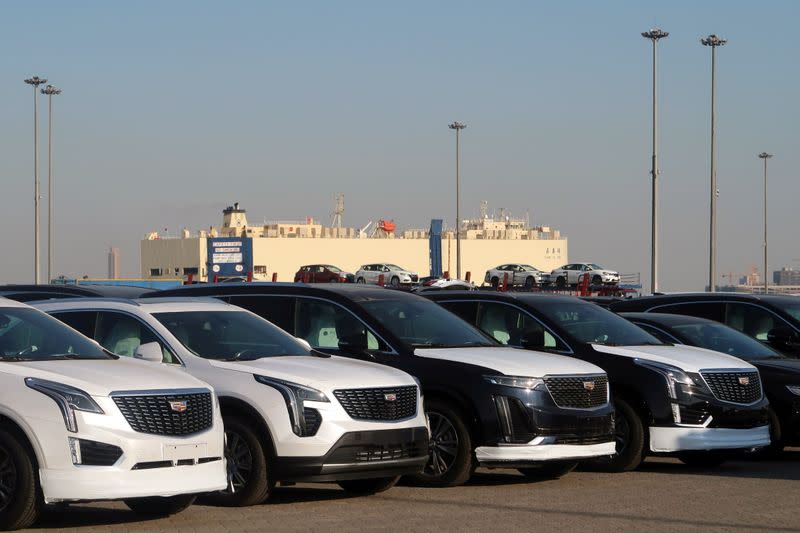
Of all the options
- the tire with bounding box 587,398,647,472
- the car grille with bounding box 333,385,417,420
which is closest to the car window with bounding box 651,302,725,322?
the tire with bounding box 587,398,647,472

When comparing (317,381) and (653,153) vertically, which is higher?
(653,153)

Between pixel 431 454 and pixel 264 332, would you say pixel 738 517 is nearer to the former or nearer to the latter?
pixel 431 454

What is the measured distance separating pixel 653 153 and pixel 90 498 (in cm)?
4090

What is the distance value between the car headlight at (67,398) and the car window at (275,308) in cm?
444

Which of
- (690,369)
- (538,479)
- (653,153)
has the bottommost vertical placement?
(538,479)

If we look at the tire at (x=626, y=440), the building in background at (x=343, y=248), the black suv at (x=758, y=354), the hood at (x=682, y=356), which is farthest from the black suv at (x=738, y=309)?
the building in background at (x=343, y=248)

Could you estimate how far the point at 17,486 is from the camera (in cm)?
948

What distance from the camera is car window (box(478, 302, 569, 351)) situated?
15.1 metres

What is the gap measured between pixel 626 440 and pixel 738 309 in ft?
16.2

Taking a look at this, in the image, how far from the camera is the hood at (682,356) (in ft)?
48.1

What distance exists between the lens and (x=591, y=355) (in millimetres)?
14859

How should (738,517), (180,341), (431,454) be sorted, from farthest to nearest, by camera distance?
(431,454)
(180,341)
(738,517)

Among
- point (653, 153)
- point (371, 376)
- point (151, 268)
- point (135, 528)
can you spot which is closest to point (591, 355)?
point (371, 376)

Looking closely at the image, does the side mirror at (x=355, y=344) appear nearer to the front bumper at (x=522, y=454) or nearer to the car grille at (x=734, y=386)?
the front bumper at (x=522, y=454)
